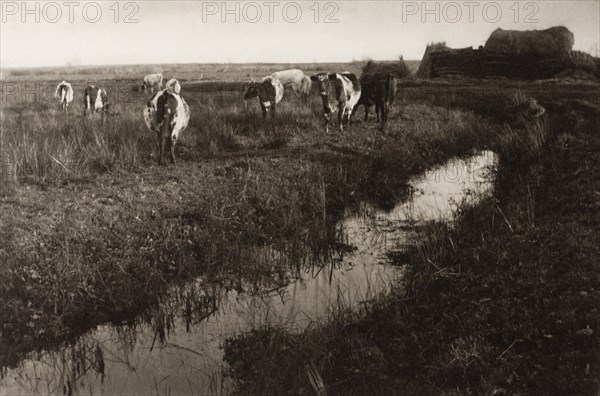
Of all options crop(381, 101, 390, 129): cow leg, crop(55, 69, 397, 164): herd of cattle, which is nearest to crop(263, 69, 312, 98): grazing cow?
crop(55, 69, 397, 164): herd of cattle

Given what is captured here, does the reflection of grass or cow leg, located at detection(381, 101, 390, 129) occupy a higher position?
cow leg, located at detection(381, 101, 390, 129)

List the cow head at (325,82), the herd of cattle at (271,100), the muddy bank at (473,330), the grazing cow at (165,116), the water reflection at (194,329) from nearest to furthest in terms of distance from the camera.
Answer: the muddy bank at (473,330), the water reflection at (194,329), the grazing cow at (165,116), the herd of cattle at (271,100), the cow head at (325,82)

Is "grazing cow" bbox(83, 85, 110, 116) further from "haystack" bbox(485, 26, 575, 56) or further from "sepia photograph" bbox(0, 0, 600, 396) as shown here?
"haystack" bbox(485, 26, 575, 56)

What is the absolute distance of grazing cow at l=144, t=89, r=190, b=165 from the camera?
844cm

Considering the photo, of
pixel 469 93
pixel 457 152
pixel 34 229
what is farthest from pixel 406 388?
pixel 469 93

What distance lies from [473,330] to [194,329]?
2369mm

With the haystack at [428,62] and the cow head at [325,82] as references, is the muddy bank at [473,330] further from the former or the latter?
the haystack at [428,62]

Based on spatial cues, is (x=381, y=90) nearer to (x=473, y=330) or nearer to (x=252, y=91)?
(x=252, y=91)

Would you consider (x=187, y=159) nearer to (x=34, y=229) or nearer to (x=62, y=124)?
(x=34, y=229)

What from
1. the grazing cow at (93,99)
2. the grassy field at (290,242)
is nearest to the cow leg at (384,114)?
the grassy field at (290,242)

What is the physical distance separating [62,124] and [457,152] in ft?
30.2

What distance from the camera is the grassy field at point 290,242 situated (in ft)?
12.4

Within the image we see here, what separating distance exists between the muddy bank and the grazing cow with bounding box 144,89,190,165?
4.79 m

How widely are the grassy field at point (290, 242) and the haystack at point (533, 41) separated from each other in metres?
13.0
